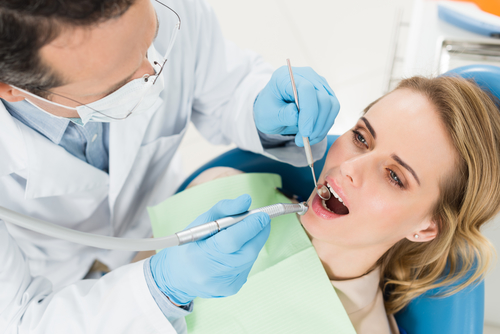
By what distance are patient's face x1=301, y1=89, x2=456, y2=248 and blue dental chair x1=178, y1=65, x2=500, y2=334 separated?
0.96 ft

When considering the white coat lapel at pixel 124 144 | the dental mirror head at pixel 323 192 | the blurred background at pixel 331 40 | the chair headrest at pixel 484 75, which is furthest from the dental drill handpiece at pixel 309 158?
the blurred background at pixel 331 40

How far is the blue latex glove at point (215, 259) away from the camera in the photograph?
3.00 ft

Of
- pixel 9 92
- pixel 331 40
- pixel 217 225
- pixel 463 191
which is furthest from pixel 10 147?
pixel 331 40

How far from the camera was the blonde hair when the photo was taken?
1.06 meters

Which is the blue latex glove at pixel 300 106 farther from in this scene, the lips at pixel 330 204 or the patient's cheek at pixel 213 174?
the patient's cheek at pixel 213 174

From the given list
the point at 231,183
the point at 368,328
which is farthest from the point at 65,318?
the point at 368,328

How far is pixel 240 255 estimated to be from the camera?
3.08ft

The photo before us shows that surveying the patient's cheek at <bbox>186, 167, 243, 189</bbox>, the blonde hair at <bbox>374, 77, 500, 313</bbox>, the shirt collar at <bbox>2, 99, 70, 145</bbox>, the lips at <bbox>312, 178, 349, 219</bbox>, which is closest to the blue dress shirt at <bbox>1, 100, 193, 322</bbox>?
the shirt collar at <bbox>2, 99, 70, 145</bbox>

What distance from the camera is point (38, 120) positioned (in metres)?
1.01

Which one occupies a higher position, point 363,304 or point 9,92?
point 9,92

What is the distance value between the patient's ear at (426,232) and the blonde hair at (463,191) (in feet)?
0.06

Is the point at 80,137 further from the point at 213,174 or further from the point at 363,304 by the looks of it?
the point at 363,304

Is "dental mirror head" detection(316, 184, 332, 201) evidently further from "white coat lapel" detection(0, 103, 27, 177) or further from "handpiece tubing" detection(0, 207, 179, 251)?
"white coat lapel" detection(0, 103, 27, 177)

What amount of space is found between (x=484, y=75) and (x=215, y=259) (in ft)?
3.42
